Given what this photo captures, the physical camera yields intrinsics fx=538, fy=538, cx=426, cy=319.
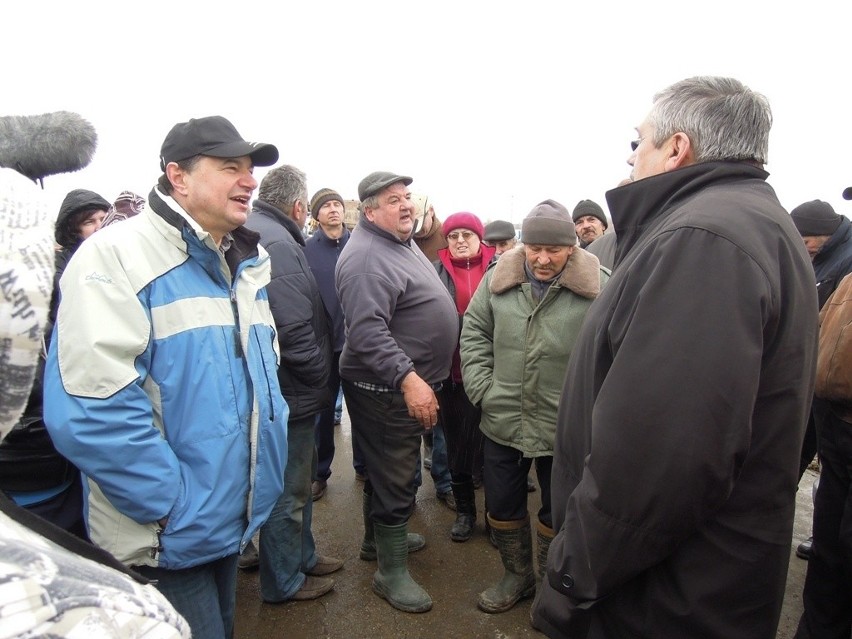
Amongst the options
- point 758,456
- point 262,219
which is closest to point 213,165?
point 262,219

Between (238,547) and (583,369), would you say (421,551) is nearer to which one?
(238,547)

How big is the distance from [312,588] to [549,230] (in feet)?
7.61

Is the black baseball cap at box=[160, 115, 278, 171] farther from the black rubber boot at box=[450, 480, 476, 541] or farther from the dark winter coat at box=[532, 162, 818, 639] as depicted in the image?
the black rubber boot at box=[450, 480, 476, 541]

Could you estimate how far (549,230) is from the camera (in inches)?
106

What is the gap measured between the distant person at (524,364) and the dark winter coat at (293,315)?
858mm

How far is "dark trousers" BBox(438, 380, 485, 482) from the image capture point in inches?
141

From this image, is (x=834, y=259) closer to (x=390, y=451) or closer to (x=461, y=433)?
(x=461, y=433)

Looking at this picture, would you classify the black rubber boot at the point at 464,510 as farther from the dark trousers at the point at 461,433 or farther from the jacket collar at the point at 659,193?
the jacket collar at the point at 659,193

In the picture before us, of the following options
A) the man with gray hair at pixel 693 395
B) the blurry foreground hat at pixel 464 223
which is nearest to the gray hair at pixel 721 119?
the man with gray hair at pixel 693 395

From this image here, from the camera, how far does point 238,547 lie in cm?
181

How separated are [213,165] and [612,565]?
1.73 metres

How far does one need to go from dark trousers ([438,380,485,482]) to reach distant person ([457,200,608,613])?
2.07ft

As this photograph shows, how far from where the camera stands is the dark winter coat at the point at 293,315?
260 centimetres

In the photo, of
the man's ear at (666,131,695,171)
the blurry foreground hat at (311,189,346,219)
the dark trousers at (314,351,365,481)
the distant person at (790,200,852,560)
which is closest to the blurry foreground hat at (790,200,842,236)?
the distant person at (790,200,852,560)
